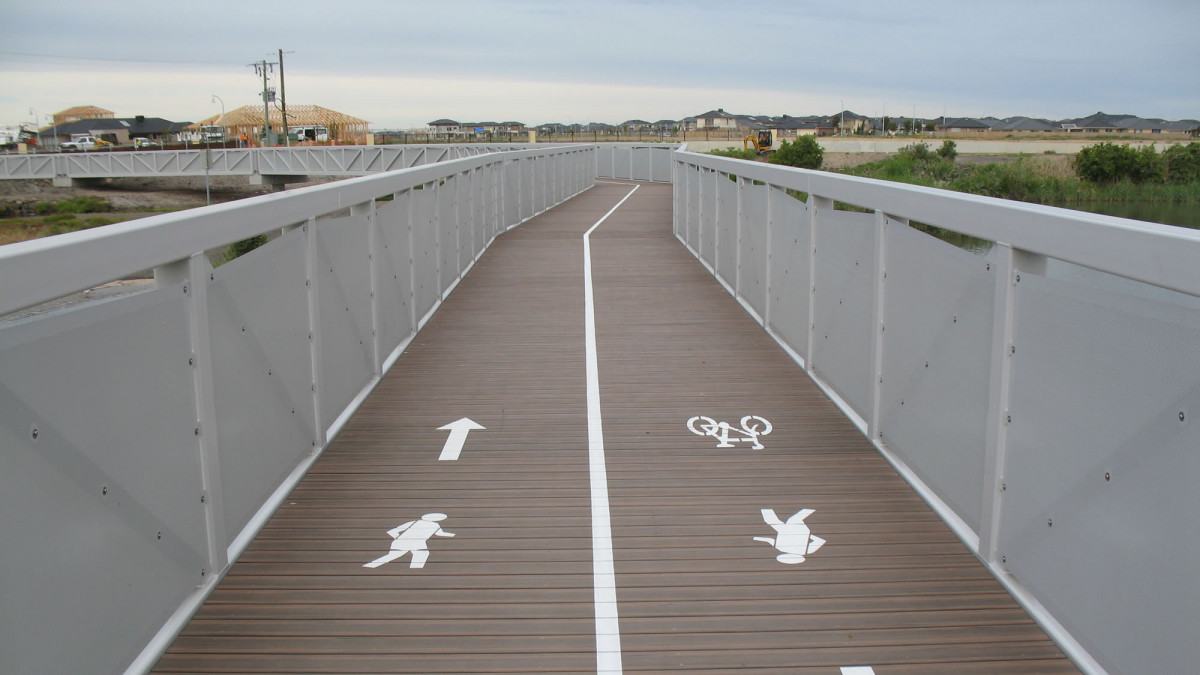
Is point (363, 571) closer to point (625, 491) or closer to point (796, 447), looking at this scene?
point (625, 491)

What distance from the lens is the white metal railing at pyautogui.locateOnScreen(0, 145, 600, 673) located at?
313 cm

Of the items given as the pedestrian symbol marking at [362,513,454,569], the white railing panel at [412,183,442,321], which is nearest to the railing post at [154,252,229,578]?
the pedestrian symbol marking at [362,513,454,569]

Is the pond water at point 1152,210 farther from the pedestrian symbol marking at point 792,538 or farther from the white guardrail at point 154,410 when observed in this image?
the white guardrail at point 154,410

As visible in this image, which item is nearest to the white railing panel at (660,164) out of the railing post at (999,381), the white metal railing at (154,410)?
the white metal railing at (154,410)

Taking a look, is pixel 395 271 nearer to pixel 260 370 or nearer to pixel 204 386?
pixel 260 370

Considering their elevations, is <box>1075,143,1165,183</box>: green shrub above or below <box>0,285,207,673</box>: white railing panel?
above

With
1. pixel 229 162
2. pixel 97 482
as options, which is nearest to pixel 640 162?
pixel 97 482

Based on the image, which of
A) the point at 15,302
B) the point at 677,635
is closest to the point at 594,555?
the point at 677,635

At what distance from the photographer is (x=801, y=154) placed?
69.7 m

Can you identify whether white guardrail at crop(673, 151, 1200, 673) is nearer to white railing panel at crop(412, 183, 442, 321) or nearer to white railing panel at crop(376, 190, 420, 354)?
Answer: white railing panel at crop(376, 190, 420, 354)

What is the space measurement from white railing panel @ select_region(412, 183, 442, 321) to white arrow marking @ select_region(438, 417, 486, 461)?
338cm

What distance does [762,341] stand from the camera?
10031 mm

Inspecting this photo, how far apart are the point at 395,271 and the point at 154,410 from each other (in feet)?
17.5

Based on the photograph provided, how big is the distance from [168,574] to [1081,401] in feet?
11.8
